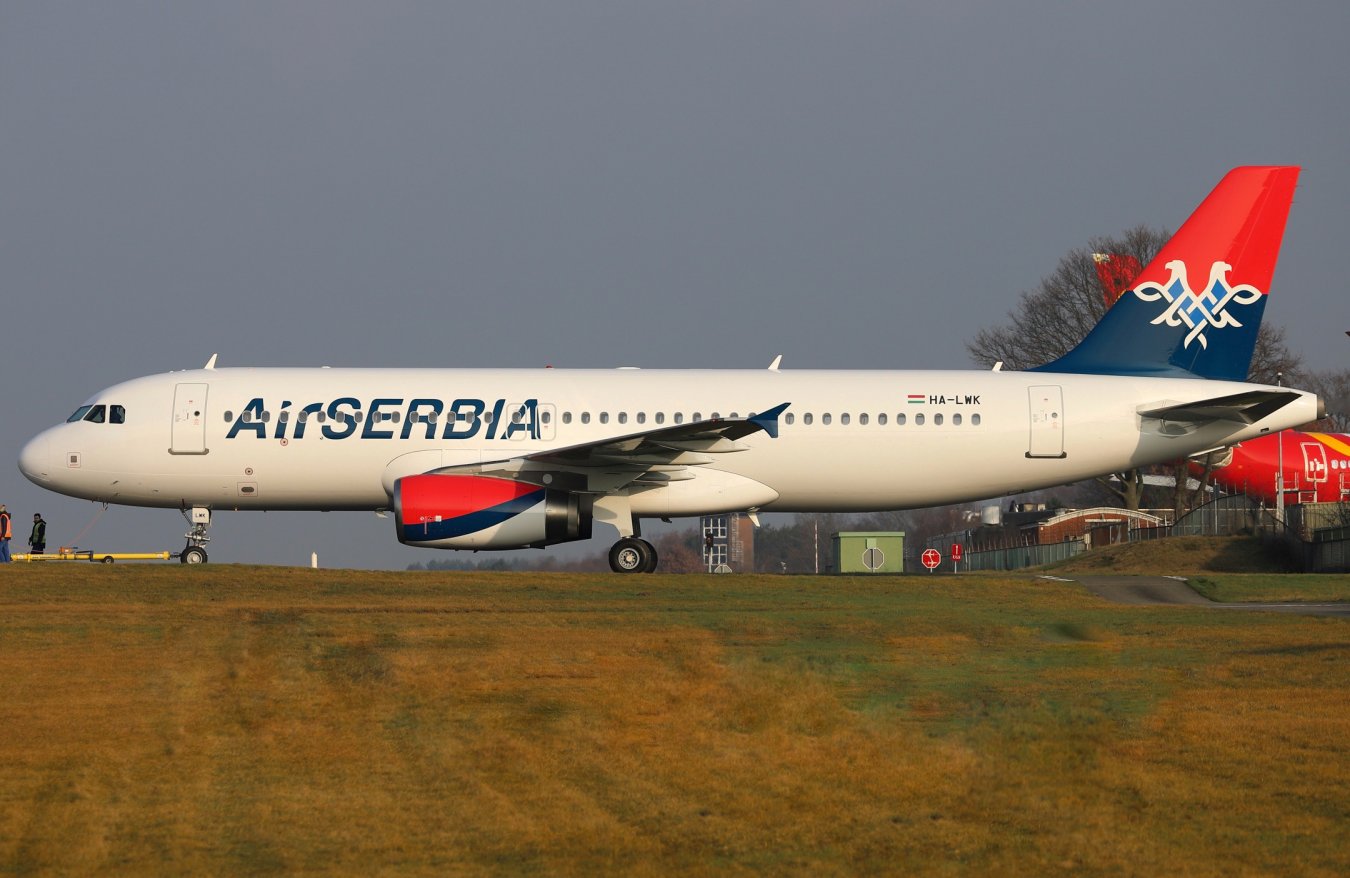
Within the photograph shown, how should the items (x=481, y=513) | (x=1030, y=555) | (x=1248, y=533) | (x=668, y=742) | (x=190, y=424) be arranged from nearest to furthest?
(x=668, y=742) < (x=481, y=513) < (x=190, y=424) < (x=1248, y=533) < (x=1030, y=555)

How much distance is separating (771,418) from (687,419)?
154 centimetres

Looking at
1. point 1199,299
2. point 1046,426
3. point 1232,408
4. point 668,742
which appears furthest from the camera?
point 1199,299

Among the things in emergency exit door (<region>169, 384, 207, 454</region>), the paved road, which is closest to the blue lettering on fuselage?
emergency exit door (<region>169, 384, 207, 454</region>)

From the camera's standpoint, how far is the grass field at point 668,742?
7.84m

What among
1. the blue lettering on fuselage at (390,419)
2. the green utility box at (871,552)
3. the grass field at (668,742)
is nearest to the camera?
the grass field at (668,742)

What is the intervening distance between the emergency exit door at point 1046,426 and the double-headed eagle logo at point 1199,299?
3.11 meters

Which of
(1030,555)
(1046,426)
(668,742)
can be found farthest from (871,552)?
(668,742)

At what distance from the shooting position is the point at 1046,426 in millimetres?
27766

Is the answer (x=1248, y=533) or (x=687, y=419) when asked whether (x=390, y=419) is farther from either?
(x=1248, y=533)

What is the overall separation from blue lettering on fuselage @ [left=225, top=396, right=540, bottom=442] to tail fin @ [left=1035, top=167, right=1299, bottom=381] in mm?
11140

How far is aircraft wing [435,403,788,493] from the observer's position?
24.8 metres

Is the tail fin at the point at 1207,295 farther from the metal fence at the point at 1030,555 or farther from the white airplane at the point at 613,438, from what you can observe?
the metal fence at the point at 1030,555

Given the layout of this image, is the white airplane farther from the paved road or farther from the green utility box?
the green utility box

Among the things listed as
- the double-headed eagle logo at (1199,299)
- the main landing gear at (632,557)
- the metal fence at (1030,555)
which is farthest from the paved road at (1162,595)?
the metal fence at (1030,555)
